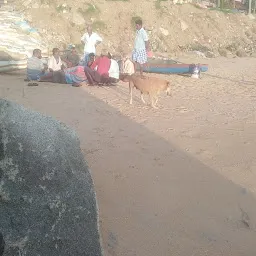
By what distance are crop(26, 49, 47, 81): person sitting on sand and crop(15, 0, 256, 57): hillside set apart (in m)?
5.63

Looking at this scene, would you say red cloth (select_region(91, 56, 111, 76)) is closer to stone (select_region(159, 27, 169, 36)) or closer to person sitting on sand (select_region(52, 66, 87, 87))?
person sitting on sand (select_region(52, 66, 87, 87))

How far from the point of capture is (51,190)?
3119 mm

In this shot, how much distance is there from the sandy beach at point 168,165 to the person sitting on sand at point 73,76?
0.43 metres

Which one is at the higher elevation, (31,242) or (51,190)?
(51,190)

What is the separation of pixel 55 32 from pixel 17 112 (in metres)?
14.9

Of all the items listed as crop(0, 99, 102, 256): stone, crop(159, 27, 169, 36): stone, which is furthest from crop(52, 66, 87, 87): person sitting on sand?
crop(159, 27, 169, 36): stone

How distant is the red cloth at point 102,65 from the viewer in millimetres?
10492

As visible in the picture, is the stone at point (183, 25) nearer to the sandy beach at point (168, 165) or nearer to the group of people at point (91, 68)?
the group of people at point (91, 68)

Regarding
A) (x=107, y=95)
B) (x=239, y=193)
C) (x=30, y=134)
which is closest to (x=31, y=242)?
(x=30, y=134)

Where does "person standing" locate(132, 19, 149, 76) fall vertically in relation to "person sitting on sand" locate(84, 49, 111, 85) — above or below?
above

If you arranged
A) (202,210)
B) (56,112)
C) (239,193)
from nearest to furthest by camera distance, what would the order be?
(202,210)
(239,193)
(56,112)

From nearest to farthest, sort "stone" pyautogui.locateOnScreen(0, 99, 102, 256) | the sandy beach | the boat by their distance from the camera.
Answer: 1. "stone" pyautogui.locateOnScreen(0, 99, 102, 256)
2. the sandy beach
3. the boat

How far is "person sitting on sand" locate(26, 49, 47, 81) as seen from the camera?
10964 millimetres

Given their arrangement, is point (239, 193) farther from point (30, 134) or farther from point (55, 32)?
point (55, 32)
